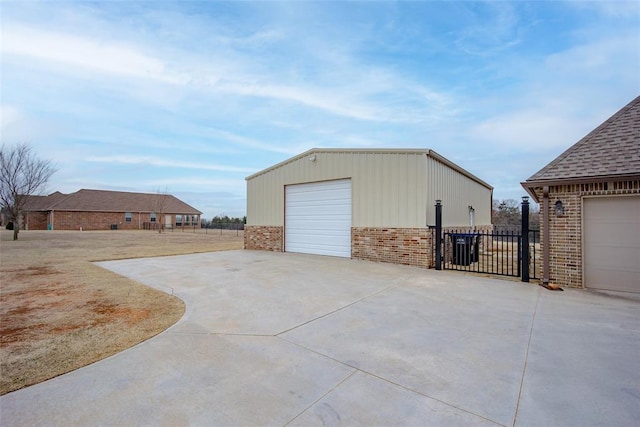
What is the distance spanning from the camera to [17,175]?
72.9ft

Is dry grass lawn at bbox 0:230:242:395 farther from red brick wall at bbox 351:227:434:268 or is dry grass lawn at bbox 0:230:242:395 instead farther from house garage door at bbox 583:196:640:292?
house garage door at bbox 583:196:640:292

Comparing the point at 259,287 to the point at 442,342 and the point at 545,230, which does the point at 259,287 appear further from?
the point at 545,230

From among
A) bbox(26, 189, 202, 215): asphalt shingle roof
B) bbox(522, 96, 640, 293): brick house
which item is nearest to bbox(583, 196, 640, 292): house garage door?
bbox(522, 96, 640, 293): brick house

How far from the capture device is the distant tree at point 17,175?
21812mm

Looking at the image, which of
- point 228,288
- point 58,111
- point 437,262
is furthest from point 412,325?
point 58,111

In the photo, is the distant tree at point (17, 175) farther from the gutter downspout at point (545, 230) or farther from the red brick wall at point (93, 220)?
the gutter downspout at point (545, 230)

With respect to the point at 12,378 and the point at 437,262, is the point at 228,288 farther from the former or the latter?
the point at 437,262

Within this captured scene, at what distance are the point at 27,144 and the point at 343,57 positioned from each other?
24.8 m

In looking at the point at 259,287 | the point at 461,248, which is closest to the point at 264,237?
the point at 259,287

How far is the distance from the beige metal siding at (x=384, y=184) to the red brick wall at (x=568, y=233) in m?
3.32

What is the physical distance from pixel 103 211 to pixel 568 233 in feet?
152

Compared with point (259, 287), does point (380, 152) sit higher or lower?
higher

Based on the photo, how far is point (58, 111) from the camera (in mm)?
14406

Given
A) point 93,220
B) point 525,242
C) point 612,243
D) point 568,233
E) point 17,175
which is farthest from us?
point 93,220
